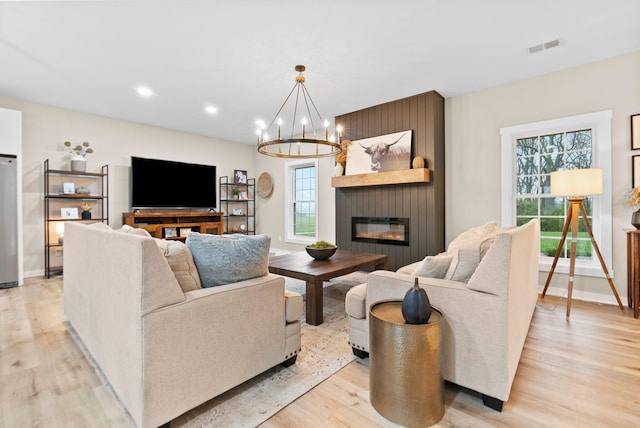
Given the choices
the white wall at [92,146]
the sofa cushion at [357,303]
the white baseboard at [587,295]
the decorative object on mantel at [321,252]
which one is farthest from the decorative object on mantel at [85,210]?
the white baseboard at [587,295]

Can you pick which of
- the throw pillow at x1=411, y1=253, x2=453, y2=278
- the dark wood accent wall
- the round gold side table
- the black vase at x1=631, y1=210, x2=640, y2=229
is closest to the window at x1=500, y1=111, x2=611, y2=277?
the black vase at x1=631, y1=210, x2=640, y2=229

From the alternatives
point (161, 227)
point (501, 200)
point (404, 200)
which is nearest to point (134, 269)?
point (404, 200)

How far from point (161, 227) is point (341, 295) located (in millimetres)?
3710

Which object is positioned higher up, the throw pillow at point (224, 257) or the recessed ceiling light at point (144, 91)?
the recessed ceiling light at point (144, 91)

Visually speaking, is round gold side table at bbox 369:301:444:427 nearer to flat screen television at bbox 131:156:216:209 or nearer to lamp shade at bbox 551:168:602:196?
lamp shade at bbox 551:168:602:196

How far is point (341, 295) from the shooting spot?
3.53 meters

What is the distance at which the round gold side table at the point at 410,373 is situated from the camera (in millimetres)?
1385

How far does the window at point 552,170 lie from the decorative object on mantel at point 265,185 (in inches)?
189

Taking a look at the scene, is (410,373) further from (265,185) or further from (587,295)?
(265,185)

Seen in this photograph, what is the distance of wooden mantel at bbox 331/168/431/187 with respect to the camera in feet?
13.7

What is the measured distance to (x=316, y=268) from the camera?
2.93 meters

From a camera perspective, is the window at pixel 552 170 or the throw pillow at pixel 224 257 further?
the window at pixel 552 170

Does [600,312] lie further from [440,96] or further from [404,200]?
[440,96]

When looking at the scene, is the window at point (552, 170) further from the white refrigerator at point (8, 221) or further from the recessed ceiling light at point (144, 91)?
the white refrigerator at point (8, 221)
